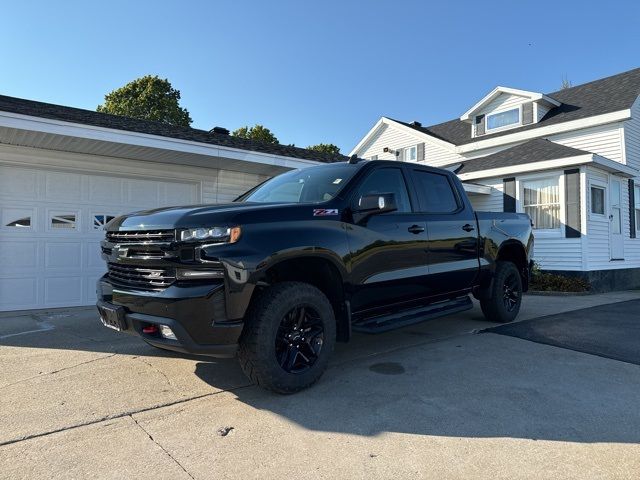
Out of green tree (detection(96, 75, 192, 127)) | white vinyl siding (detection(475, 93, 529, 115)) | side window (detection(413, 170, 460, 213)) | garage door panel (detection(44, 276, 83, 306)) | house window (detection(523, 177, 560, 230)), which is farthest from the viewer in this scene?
green tree (detection(96, 75, 192, 127))

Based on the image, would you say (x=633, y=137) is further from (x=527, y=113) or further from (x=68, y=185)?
(x=68, y=185)

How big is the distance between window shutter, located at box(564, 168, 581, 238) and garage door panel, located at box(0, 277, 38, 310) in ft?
41.0

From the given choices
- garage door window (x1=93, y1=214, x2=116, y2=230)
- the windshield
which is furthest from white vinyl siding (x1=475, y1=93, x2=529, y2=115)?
garage door window (x1=93, y1=214, x2=116, y2=230)

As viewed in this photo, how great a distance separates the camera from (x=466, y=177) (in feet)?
47.7

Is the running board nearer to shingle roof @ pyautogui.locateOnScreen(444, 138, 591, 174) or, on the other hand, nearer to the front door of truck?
the front door of truck

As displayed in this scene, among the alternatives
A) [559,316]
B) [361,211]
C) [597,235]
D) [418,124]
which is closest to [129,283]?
[361,211]

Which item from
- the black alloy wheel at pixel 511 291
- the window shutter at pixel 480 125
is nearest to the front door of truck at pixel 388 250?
the black alloy wheel at pixel 511 291

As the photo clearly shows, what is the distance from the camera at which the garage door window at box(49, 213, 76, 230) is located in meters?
7.86

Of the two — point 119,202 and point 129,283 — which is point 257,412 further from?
point 119,202

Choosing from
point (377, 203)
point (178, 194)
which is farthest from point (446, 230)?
point (178, 194)

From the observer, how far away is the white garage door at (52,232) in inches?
295

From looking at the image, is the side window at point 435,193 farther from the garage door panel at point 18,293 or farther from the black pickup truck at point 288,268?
the garage door panel at point 18,293

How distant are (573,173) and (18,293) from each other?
42.3ft

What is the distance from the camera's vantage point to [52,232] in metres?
7.82
